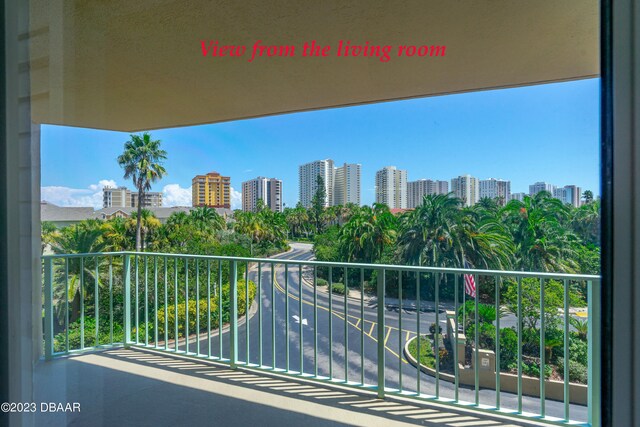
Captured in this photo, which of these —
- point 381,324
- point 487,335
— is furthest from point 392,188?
point 487,335

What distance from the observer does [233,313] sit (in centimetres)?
221

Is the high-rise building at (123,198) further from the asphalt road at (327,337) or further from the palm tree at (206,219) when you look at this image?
the asphalt road at (327,337)

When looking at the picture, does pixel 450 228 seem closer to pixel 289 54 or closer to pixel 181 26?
pixel 289 54

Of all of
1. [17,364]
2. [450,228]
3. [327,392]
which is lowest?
[327,392]

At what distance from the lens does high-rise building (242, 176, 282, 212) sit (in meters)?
2.30

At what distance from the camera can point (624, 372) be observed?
0.35 metres

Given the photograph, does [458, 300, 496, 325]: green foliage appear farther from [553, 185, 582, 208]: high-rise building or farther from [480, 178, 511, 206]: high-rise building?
[553, 185, 582, 208]: high-rise building

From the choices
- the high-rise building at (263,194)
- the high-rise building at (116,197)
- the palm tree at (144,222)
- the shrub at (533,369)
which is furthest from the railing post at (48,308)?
the shrub at (533,369)

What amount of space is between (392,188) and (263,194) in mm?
1083

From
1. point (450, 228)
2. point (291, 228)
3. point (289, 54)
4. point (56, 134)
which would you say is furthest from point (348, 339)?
point (56, 134)

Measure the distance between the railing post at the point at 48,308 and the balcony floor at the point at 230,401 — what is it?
1.86 ft

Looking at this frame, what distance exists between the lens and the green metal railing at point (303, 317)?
5.48 feet

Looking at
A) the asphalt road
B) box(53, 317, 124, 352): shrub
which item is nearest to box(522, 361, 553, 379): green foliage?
the asphalt road

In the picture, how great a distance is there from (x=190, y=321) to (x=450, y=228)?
2206mm
